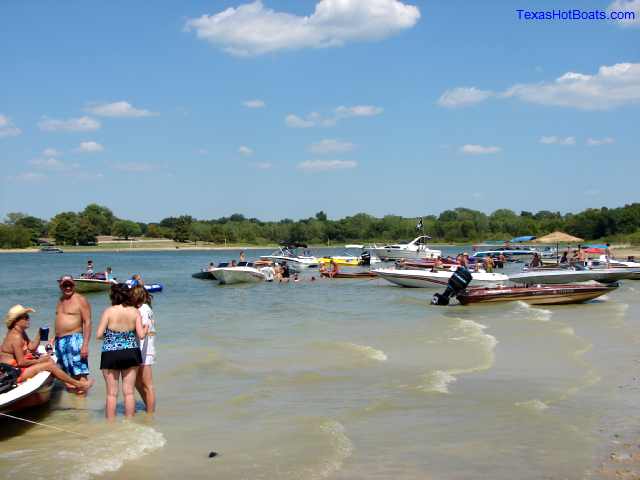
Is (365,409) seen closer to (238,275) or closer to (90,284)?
(90,284)

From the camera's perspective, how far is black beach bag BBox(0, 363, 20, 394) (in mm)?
8188

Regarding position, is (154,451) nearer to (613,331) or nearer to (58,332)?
(58,332)

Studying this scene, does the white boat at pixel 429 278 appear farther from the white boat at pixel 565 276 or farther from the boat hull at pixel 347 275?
the boat hull at pixel 347 275

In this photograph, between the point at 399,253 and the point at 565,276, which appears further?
the point at 399,253

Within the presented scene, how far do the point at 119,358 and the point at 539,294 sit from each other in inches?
720

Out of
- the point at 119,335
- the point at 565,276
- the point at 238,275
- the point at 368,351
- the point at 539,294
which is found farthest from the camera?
the point at 238,275

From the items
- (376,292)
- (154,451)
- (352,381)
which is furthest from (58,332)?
(376,292)

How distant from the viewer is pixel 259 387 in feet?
36.9

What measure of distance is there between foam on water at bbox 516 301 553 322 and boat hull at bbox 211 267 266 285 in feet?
60.5

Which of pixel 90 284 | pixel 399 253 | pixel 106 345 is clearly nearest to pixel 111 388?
pixel 106 345

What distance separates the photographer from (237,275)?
1533 inches

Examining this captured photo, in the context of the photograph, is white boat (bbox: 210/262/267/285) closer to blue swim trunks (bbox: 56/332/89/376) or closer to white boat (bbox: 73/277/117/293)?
white boat (bbox: 73/277/117/293)

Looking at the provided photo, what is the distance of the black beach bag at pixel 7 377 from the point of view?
8.19 m

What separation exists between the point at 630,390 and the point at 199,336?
1105cm
